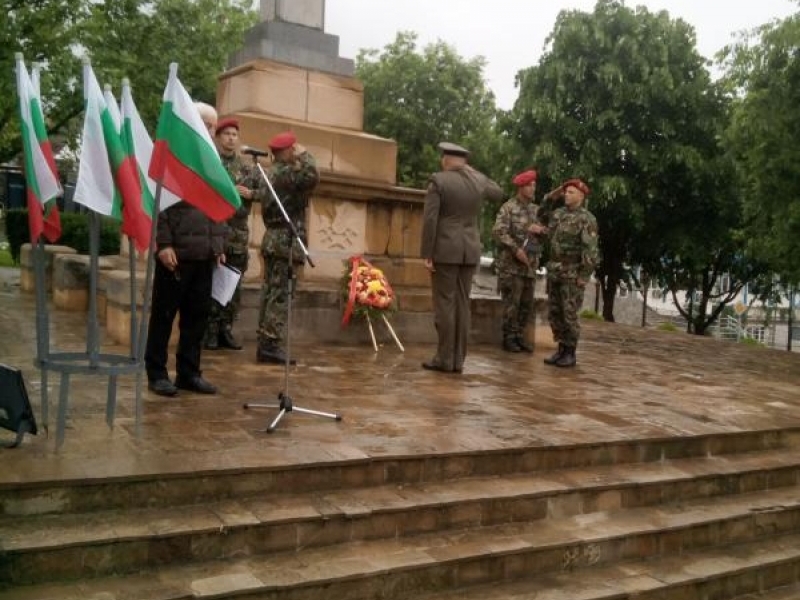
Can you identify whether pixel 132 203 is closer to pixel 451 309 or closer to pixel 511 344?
pixel 451 309

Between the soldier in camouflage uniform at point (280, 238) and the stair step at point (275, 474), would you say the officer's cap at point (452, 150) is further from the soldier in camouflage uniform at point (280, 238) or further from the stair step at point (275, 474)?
the stair step at point (275, 474)

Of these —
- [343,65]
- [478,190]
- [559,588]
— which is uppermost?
[343,65]

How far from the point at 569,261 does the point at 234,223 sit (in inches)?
133

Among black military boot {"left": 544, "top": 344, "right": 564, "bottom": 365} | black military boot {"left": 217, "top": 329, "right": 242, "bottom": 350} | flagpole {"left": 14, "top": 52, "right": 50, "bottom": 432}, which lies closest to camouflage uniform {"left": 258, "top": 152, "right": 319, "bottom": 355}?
black military boot {"left": 217, "top": 329, "right": 242, "bottom": 350}

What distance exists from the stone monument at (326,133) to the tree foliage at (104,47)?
543cm

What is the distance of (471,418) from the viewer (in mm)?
5680

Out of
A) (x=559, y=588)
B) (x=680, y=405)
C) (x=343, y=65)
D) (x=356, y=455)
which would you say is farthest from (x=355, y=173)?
(x=559, y=588)

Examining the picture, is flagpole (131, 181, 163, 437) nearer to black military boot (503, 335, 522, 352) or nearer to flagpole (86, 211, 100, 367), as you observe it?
flagpole (86, 211, 100, 367)

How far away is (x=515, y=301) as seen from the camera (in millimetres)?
9586

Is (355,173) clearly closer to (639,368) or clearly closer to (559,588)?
(639,368)

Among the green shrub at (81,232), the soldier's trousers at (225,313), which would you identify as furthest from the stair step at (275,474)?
the green shrub at (81,232)

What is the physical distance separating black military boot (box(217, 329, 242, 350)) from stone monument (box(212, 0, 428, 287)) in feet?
3.56

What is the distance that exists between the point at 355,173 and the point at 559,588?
21.0ft

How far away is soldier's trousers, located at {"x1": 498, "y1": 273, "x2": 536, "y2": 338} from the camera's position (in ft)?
31.2
